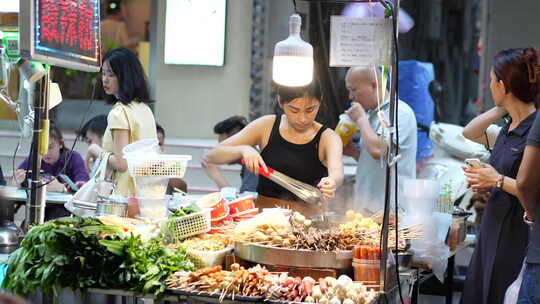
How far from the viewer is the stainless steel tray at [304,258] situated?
355cm

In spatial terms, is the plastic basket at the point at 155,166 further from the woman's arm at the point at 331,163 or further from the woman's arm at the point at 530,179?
the woman's arm at the point at 530,179

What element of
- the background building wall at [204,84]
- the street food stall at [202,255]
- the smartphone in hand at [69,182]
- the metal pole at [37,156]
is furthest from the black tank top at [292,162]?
the background building wall at [204,84]

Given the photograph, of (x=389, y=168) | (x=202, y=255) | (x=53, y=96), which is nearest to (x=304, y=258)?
(x=202, y=255)

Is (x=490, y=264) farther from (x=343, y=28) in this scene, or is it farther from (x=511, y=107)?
(x=343, y=28)

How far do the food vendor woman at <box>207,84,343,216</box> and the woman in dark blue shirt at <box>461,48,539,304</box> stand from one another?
867 mm

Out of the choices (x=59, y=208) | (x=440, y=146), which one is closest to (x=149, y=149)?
(x=59, y=208)

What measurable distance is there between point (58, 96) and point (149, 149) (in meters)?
0.56

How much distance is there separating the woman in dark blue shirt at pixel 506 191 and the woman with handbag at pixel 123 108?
2078 mm

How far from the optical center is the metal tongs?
14.5 feet

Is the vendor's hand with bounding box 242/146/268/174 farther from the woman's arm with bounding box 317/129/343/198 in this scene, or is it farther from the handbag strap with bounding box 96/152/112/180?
the handbag strap with bounding box 96/152/112/180

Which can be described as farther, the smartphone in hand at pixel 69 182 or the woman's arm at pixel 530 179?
the smartphone in hand at pixel 69 182

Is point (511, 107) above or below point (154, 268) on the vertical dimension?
above

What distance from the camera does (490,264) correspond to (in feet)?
14.5

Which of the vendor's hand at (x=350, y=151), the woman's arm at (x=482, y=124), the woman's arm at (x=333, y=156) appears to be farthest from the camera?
the vendor's hand at (x=350, y=151)
